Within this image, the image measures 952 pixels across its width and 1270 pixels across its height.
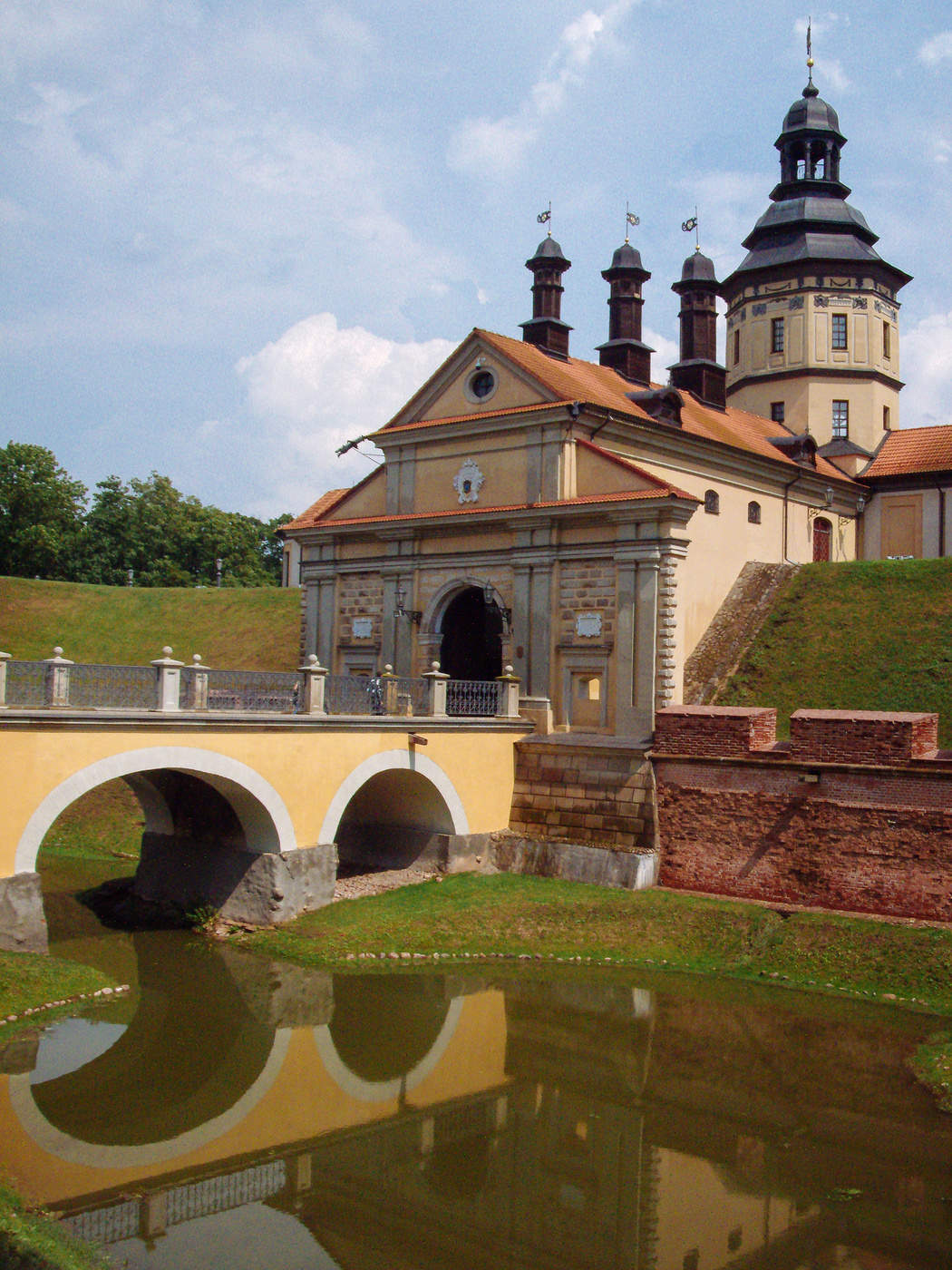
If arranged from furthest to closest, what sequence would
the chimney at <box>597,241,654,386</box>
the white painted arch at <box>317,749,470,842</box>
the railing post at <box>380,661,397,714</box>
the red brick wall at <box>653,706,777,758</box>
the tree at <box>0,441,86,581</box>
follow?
1. the tree at <box>0,441,86,581</box>
2. the chimney at <box>597,241,654,386</box>
3. the railing post at <box>380,661,397,714</box>
4. the red brick wall at <box>653,706,777,758</box>
5. the white painted arch at <box>317,749,470,842</box>

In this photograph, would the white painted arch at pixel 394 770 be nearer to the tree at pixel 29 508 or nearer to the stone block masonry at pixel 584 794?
the stone block masonry at pixel 584 794

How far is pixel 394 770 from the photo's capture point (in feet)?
70.5

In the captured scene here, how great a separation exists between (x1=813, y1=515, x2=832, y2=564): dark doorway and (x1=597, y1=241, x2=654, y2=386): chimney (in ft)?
20.7

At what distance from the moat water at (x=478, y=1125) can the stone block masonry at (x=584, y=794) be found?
4.21m

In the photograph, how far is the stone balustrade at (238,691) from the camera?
16453 millimetres

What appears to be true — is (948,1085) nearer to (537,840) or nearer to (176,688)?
(537,840)

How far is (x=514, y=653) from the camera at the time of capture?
2425 centimetres

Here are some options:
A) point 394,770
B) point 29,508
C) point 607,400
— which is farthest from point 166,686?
point 29,508

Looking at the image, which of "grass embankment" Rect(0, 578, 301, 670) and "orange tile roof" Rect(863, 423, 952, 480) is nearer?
"orange tile roof" Rect(863, 423, 952, 480)

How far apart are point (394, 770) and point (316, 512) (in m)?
10.5

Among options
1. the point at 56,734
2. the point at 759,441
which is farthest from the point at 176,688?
the point at 759,441

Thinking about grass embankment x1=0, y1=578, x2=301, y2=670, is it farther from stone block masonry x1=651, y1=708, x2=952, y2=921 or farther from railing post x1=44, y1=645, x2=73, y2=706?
railing post x1=44, y1=645, x2=73, y2=706

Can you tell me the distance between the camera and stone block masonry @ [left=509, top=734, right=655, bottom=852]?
854 inches

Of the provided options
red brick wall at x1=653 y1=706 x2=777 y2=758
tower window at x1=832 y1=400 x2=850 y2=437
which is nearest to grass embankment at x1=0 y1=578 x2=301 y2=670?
red brick wall at x1=653 y1=706 x2=777 y2=758
